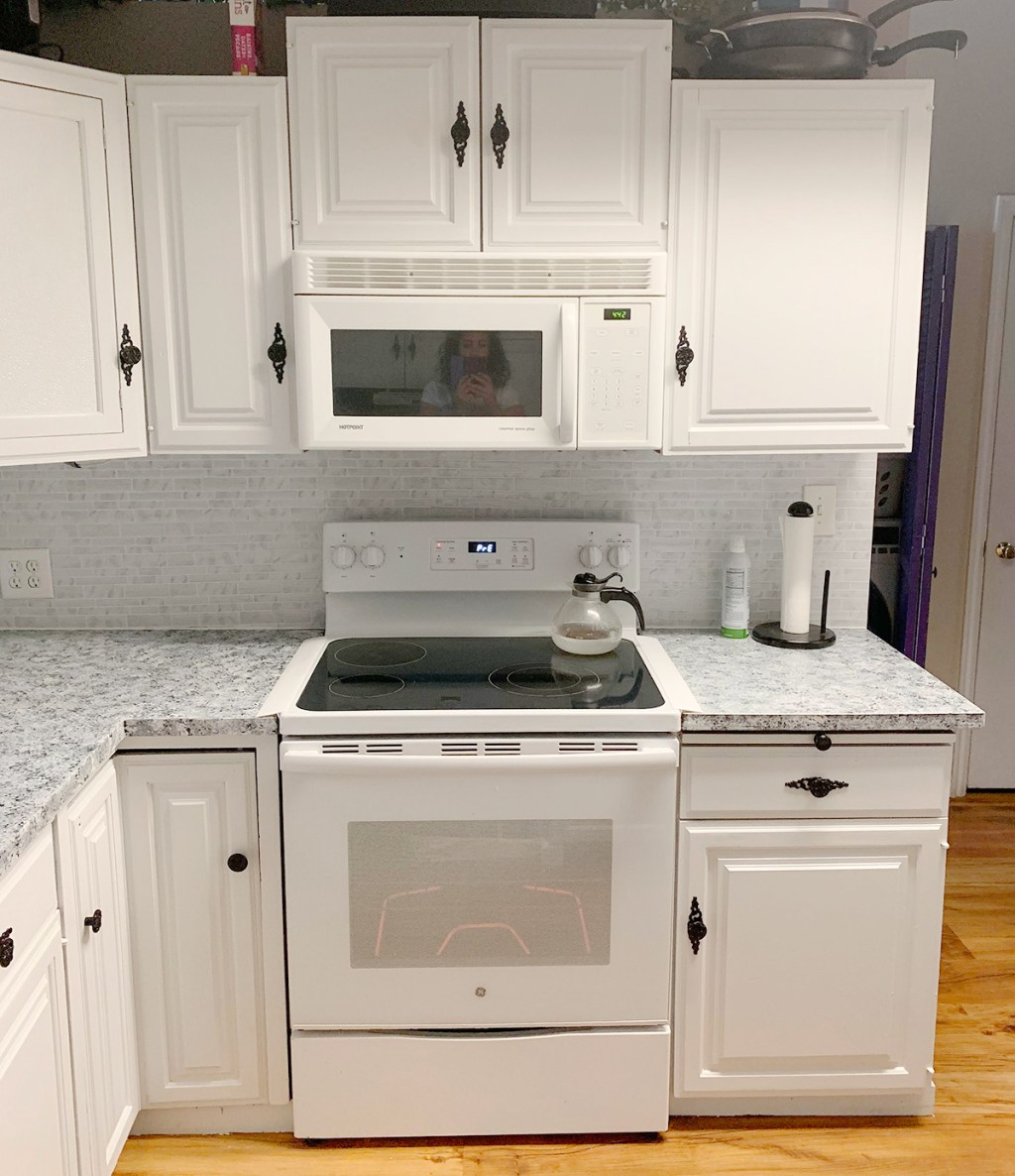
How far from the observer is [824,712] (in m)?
1.89

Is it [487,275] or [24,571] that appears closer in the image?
[487,275]

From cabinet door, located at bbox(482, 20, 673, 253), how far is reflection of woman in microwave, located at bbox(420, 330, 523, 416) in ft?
0.66

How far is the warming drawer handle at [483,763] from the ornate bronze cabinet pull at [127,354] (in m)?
0.83

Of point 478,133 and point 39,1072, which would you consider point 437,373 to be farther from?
point 39,1072

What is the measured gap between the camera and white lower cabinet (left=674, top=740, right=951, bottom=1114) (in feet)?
6.34

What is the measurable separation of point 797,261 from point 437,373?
0.75 metres

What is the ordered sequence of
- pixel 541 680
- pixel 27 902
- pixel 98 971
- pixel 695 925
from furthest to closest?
pixel 541 680 < pixel 695 925 < pixel 98 971 < pixel 27 902

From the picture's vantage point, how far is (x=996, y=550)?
3473mm

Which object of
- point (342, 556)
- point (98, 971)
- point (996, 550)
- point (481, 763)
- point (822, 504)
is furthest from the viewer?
point (996, 550)

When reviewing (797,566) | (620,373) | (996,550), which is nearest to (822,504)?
(797,566)

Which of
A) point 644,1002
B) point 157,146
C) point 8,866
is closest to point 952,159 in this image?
point 157,146

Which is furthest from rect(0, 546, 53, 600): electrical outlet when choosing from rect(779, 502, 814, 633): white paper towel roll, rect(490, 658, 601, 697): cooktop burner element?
rect(779, 502, 814, 633): white paper towel roll

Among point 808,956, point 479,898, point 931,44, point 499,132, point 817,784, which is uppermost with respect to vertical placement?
point 931,44

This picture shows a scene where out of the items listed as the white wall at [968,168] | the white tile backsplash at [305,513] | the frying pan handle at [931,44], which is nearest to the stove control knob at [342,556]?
the white tile backsplash at [305,513]
